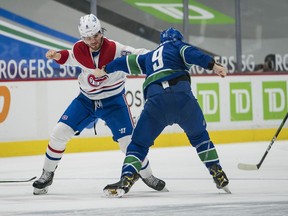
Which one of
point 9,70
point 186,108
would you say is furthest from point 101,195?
point 9,70

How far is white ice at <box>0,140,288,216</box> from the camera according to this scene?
557 cm

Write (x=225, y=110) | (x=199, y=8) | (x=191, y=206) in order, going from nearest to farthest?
1. (x=191, y=206)
2. (x=225, y=110)
3. (x=199, y=8)

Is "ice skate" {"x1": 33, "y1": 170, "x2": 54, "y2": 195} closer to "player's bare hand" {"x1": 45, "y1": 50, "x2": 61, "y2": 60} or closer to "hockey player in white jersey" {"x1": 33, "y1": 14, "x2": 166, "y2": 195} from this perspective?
"hockey player in white jersey" {"x1": 33, "y1": 14, "x2": 166, "y2": 195}

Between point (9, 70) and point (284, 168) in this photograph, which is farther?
point (9, 70)

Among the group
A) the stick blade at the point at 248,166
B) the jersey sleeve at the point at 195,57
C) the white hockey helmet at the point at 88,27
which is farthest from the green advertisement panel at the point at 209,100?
the jersey sleeve at the point at 195,57

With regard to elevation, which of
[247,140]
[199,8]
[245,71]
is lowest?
[247,140]

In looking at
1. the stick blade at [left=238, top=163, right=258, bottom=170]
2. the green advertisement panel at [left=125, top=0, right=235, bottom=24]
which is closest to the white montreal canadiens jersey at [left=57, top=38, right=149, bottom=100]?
the stick blade at [left=238, top=163, right=258, bottom=170]

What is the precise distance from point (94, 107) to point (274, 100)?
233 inches

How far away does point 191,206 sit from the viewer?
5.68 metres

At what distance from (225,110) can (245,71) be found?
0.99 metres

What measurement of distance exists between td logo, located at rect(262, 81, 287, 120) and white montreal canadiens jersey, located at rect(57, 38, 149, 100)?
5.71m

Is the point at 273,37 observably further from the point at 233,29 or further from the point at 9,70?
the point at 9,70

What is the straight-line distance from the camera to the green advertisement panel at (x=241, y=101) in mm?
12312

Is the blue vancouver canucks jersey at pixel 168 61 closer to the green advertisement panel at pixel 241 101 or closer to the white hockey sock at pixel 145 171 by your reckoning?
the white hockey sock at pixel 145 171
